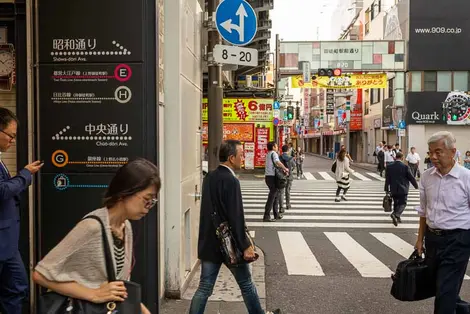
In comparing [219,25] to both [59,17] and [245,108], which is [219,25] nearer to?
[59,17]

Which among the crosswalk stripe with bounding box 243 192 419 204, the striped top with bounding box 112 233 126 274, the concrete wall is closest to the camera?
the striped top with bounding box 112 233 126 274

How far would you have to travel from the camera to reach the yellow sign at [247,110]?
1099 inches

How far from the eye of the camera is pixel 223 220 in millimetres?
4195

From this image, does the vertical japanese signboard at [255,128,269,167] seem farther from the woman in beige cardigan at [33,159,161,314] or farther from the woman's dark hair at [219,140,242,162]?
the woman in beige cardigan at [33,159,161,314]

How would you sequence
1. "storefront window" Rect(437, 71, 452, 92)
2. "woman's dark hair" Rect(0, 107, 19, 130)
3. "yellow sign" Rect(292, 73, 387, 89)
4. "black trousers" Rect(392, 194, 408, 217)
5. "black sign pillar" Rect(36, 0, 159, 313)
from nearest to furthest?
"woman's dark hair" Rect(0, 107, 19, 130) → "black sign pillar" Rect(36, 0, 159, 313) → "black trousers" Rect(392, 194, 408, 217) → "yellow sign" Rect(292, 73, 387, 89) → "storefront window" Rect(437, 71, 452, 92)

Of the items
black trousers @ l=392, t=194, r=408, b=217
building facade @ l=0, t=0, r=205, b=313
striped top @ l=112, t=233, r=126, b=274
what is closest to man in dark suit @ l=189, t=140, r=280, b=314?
building facade @ l=0, t=0, r=205, b=313

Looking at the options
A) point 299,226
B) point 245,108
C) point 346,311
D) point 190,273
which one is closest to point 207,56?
point 190,273

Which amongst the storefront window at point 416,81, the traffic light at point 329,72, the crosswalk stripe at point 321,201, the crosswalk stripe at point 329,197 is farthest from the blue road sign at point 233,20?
the storefront window at point 416,81

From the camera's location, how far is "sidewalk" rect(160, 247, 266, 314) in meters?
5.24

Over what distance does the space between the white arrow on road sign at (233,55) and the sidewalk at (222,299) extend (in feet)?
9.61

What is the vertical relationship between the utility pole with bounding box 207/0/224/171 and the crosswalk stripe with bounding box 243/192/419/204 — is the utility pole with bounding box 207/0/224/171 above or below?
above

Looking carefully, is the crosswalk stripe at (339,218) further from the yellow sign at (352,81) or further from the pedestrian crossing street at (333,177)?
the yellow sign at (352,81)

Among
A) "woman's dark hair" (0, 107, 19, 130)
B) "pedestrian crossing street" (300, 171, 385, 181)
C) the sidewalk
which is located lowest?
"pedestrian crossing street" (300, 171, 385, 181)

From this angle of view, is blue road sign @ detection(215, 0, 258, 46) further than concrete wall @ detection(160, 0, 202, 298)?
Yes
